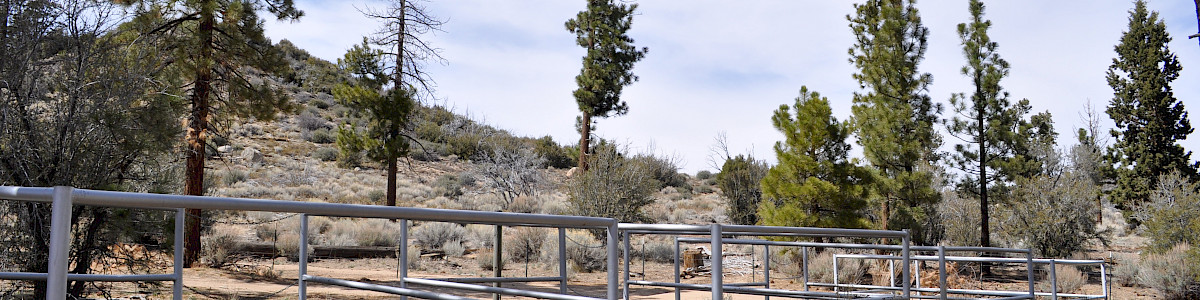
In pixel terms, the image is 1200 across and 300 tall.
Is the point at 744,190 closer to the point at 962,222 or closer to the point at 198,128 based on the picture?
the point at 962,222

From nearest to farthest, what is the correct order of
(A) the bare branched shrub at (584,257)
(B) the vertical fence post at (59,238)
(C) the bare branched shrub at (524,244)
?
(B) the vertical fence post at (59,238)
(A) the bare branched shrub at (584,257)
(C) the bare branched shrub at (524,244)

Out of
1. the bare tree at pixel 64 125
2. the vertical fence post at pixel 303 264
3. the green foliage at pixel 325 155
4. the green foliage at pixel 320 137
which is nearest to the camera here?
the vertical fence post at pixel 303 264

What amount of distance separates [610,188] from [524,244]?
409 centimetres

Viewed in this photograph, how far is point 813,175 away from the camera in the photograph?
801 inches

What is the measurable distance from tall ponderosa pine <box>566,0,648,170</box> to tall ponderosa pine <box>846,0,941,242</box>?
27.9 ft

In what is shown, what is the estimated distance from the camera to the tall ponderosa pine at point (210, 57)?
14.9m

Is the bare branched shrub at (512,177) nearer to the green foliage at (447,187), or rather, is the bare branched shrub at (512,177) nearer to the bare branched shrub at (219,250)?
the green foliage at (447,187)

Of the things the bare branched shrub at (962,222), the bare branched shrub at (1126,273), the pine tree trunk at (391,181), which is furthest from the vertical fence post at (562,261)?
the bare branched shrub at (962,222)

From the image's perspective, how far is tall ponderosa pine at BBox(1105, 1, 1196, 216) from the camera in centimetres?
3086

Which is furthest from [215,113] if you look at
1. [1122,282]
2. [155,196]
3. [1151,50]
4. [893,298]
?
[1151,50]

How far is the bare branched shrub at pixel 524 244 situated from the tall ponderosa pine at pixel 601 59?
8.56 meters

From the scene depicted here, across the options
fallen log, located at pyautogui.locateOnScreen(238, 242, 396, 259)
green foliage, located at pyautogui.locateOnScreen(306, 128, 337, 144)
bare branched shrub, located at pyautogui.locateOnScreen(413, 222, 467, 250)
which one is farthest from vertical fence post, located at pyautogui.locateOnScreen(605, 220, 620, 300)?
green foliage, located at pyautogui.locateOnScreen(306, 128, 337, 144)

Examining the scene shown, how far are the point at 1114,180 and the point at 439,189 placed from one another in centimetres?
2757

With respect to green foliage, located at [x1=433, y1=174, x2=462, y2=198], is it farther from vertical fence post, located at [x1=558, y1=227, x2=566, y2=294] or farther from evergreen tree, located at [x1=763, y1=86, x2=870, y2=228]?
vertical fence post, located at [x1=558, y1=227, x2=566, y2=294]
